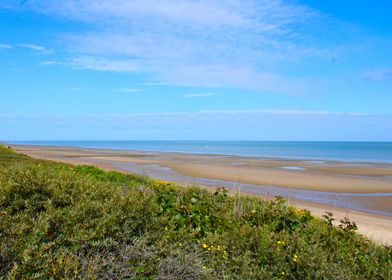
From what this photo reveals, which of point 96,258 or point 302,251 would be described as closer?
point 96,258

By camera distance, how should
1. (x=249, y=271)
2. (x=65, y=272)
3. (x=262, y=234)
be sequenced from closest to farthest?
(x=65, y=272) → (x=249, y=271) → (x=262, y=234)

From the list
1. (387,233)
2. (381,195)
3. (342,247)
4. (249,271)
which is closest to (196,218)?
(249,271)

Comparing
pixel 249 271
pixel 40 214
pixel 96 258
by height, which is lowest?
pixel 249 271

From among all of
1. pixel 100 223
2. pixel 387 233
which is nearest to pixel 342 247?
pixel 100 223

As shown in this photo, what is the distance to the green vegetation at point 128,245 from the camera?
3951 mm

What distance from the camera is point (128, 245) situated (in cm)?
460

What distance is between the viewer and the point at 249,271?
489 cm

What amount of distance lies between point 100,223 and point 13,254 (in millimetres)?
996

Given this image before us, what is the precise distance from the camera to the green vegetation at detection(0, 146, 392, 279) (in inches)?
156

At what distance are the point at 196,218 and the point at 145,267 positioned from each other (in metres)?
2.34

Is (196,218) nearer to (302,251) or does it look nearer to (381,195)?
(302,251)

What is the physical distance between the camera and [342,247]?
20.1ft

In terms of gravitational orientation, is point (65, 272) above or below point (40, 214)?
below

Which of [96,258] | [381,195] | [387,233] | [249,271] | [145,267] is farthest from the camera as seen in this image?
[381,195]
